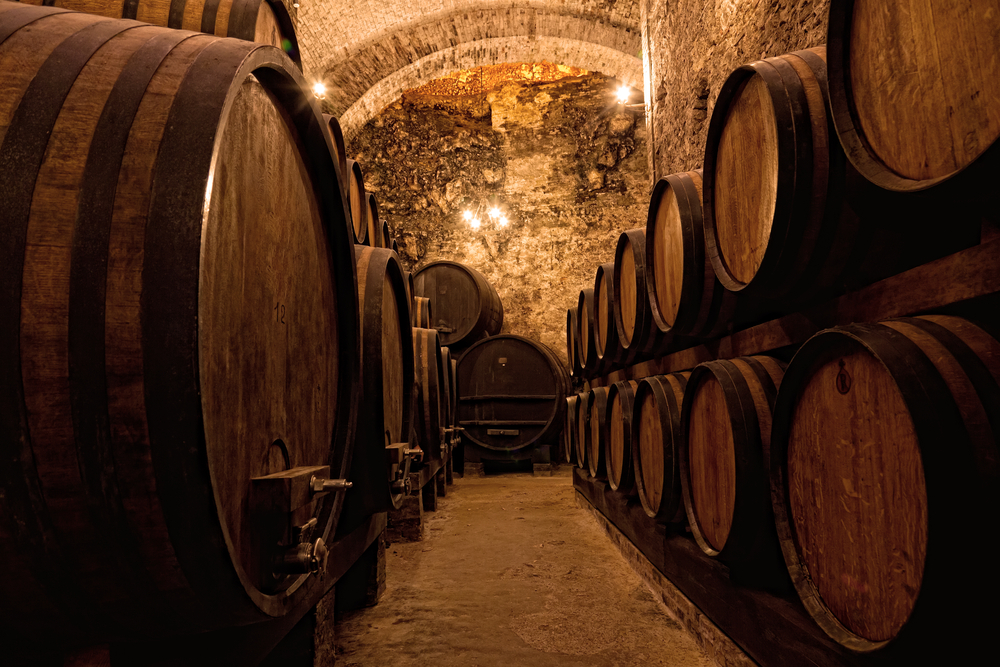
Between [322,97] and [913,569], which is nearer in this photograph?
[913,569]

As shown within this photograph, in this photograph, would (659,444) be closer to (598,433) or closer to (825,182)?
(825,182)

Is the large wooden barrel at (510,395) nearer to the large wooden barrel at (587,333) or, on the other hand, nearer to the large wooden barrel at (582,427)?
the large wooden barrel at (587,333)

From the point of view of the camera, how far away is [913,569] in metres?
0.98

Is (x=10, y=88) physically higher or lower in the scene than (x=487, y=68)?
lower

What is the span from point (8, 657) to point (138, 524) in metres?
0.36

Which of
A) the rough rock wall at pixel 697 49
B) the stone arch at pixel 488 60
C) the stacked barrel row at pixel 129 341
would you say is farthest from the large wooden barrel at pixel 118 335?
the stone arch at pixel 488 60

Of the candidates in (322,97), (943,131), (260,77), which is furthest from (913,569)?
(322,97)

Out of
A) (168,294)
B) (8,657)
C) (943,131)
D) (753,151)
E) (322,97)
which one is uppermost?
(322,97)

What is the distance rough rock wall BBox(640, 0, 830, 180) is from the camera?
2.42 metres

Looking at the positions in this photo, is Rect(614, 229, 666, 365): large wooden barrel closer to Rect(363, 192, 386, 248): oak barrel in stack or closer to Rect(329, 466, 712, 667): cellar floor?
Rect(329, 466, 712, 667): cellar floor

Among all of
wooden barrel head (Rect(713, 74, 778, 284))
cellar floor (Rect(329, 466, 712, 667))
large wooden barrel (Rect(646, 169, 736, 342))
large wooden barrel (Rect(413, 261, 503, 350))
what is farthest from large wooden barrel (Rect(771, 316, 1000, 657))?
large wooden barrel (Rect(413, 261, 503, 350))

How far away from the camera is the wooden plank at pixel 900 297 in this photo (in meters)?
1.02

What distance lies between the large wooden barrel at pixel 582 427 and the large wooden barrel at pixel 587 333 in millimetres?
324

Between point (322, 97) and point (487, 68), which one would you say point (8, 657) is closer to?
point (322, 97)
